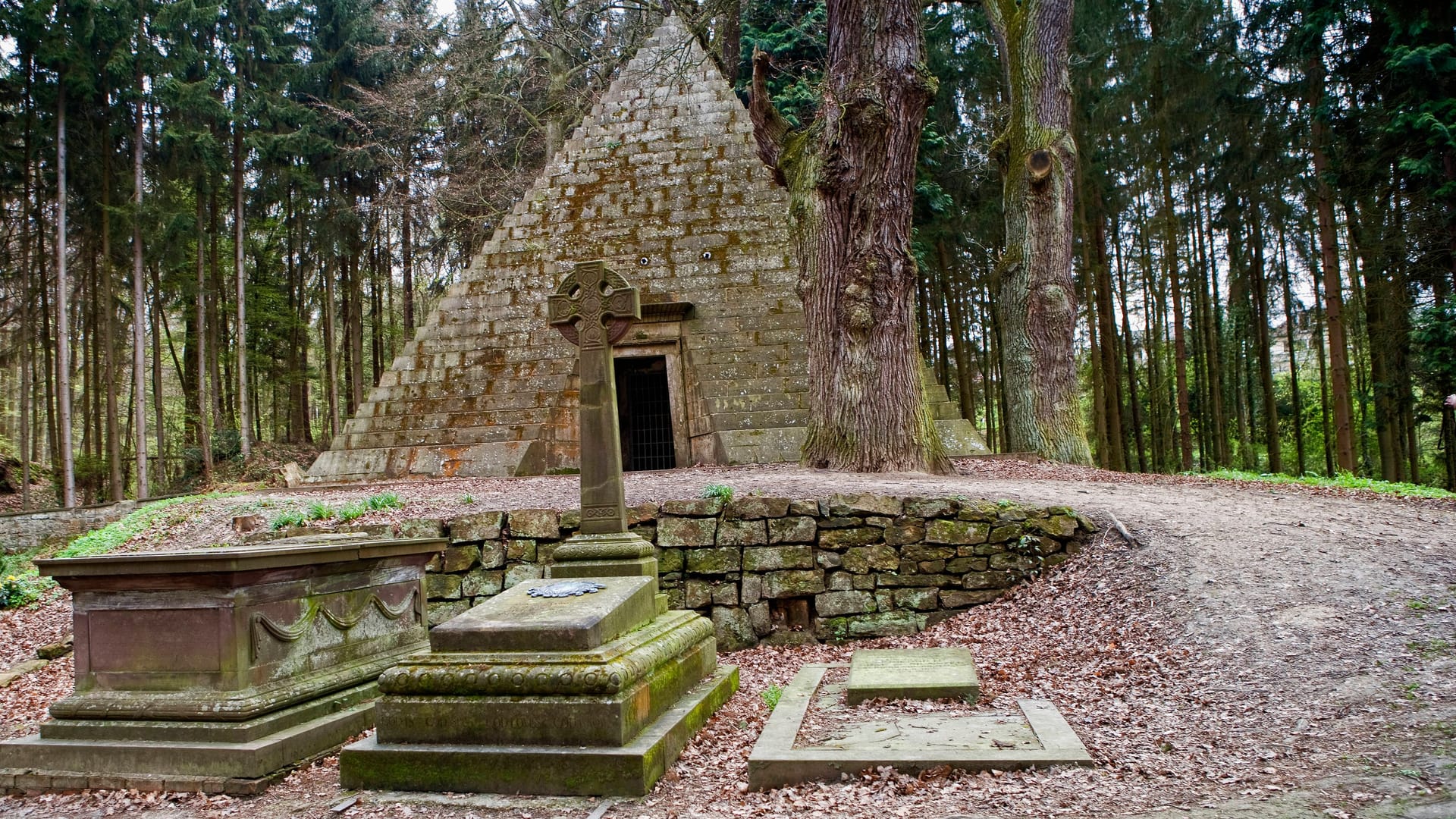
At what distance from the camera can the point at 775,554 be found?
722cm

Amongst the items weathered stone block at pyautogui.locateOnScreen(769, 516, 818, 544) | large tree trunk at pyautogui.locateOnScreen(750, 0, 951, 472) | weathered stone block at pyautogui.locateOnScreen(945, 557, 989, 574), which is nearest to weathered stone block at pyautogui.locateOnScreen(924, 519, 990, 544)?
weathered stone block at pyautogui.locateOnScreen(945, 557, 989, 574)

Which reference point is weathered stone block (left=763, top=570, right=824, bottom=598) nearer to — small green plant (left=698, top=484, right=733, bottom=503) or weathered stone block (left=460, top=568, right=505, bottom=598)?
small green plant (left=698, top=484, right=733, bottom=503)

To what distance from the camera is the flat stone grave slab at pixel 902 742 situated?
3707 mm

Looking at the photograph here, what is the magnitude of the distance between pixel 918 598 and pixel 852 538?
2.36 ft

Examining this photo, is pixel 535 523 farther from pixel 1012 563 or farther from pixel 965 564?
pixel 1012 563

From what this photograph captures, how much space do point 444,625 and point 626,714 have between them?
42.3 inches

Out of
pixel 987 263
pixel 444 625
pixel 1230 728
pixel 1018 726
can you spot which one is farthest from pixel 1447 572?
pixel 987 263

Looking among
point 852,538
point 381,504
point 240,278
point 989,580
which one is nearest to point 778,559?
point 852,538

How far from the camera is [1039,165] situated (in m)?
13.2

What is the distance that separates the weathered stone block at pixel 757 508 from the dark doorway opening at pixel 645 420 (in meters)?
7.93

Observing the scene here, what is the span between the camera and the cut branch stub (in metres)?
13.2

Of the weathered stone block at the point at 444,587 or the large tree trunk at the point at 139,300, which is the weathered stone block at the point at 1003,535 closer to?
the weathered stone block at the point at 444,587

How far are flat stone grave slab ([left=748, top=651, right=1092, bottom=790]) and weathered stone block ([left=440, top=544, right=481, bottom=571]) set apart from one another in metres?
3.65

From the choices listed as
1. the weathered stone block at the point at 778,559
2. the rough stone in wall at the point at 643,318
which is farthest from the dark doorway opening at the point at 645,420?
the weathered stone block at the point at 778,559
